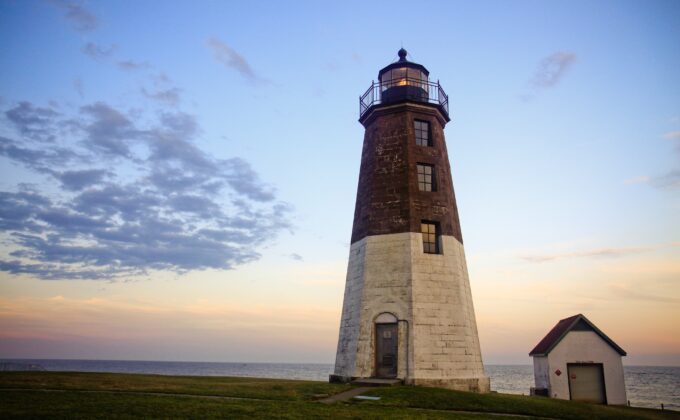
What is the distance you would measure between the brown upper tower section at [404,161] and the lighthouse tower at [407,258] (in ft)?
0.16

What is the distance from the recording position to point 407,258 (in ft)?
67.5

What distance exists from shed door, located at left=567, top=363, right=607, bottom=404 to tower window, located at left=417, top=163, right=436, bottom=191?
11.8 meters

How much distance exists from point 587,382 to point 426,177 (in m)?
13.3

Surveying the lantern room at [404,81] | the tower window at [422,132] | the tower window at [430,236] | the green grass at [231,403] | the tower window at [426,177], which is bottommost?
the green grass at [231,403]

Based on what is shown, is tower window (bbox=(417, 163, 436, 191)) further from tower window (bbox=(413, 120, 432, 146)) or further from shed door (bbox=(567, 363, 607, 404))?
shed door (bbox=(567, 363, 607, 404))

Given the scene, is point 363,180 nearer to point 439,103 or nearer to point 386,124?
point 386,124

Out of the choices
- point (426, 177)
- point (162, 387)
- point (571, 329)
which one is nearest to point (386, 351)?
point (426, 177)

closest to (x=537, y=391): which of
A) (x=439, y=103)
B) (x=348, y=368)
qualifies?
(x=348, y=368)

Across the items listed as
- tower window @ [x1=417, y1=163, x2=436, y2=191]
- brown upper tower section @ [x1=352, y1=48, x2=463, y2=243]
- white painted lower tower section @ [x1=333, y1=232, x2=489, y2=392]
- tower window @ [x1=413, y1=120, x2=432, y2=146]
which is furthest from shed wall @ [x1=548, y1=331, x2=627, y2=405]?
tower window @ [x1=413, y1=120, x2=432, y2=146]

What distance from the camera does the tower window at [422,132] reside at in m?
23.2

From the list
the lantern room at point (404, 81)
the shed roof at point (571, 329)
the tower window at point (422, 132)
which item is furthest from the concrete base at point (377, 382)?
the lantern room at point (404, 81)

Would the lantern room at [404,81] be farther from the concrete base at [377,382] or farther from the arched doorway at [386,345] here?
the concrete base at [377,382]

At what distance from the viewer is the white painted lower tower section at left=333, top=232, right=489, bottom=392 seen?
19.3 m

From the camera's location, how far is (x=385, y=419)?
39.0ft
